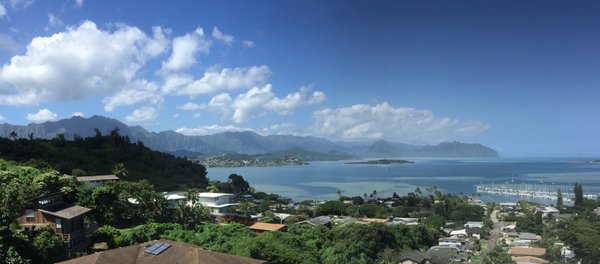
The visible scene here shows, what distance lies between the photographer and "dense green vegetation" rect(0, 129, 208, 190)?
48.2m

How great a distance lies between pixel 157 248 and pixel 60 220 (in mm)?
6887

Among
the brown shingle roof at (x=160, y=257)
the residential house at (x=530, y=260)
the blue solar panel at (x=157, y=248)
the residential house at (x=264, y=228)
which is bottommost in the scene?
the residential house at (x=530, y=260)

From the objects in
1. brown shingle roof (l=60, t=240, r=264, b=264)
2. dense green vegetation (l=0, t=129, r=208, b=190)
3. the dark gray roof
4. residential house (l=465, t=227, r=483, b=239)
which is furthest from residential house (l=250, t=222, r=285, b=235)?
residential house (l=465, t=227, r=483, b=239)

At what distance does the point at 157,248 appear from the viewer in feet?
44.1

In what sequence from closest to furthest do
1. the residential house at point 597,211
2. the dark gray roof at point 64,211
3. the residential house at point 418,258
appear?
the dark gray roof at point 64,211
the residential house at point 418,258
the residential house at point 597,211

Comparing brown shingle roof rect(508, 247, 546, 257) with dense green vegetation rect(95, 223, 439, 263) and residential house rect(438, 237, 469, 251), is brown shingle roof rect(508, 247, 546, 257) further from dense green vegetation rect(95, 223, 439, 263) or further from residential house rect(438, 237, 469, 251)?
dense green vegetation rect(95, 223, 439, 263)

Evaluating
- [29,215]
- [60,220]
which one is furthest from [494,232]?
[29,215]

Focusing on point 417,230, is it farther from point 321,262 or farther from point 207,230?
point 207,230

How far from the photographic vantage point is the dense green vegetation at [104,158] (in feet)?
158

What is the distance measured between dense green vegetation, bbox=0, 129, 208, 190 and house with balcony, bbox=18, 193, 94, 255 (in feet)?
66.0

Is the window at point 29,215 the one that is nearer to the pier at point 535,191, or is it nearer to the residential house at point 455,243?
the residential house at point 455,243

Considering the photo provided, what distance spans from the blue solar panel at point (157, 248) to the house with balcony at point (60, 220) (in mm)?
5713

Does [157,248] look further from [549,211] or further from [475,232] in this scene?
[549,211]

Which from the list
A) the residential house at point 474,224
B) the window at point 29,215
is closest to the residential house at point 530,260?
the residential house at point 474,224
